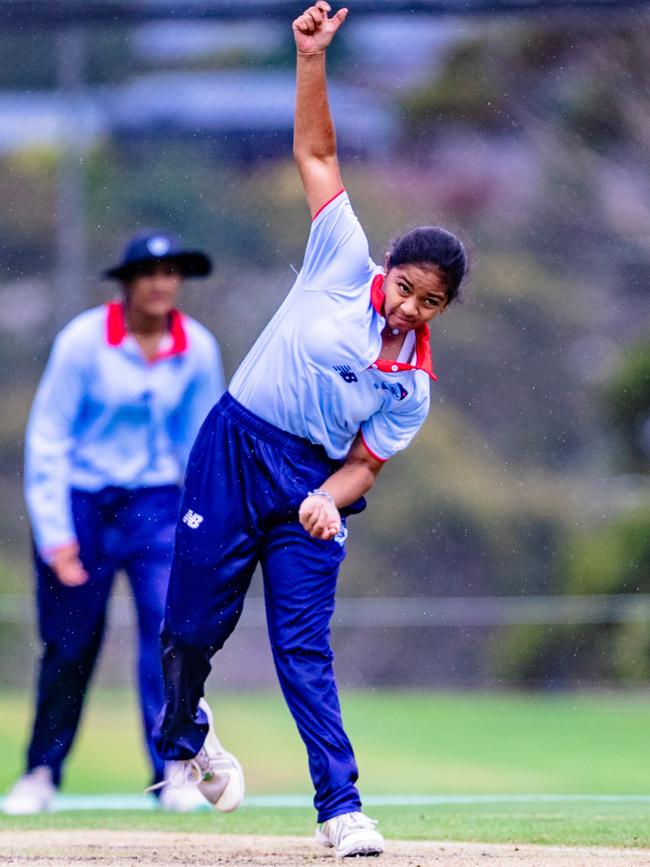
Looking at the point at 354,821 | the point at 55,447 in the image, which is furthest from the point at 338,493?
the point at 55,447

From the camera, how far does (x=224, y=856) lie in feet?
14.6

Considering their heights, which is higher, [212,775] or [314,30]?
[314,30]

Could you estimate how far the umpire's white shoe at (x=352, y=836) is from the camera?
4230 mm

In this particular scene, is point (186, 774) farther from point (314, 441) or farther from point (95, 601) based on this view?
point (95, 601)

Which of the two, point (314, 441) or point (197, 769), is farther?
point (197, 769)

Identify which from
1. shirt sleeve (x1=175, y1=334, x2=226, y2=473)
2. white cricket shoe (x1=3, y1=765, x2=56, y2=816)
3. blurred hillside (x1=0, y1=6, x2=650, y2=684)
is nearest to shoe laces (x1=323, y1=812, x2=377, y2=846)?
white cricket shoe (x1=3, y1=765, x2=56, y2=816)

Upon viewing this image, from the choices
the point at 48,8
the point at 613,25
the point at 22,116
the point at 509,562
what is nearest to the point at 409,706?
the point at 509,562

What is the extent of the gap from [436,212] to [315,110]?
12515 mm

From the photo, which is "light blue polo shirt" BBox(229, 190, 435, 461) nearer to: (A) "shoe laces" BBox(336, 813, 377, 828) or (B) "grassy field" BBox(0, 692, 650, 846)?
(A) "shoe laces" BBox(336, 813, 377, 828)

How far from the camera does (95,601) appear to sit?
6.01 metres

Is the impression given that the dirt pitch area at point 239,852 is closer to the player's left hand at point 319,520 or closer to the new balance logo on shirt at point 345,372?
the player's left hand at point 319,520

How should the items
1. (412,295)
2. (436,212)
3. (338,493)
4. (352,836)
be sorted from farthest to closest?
1. (436,212)
2. (338,493)
3. (412,295)
4. (352,836)

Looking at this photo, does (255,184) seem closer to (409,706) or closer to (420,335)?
(409,706)

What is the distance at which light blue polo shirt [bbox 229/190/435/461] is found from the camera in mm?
4391
